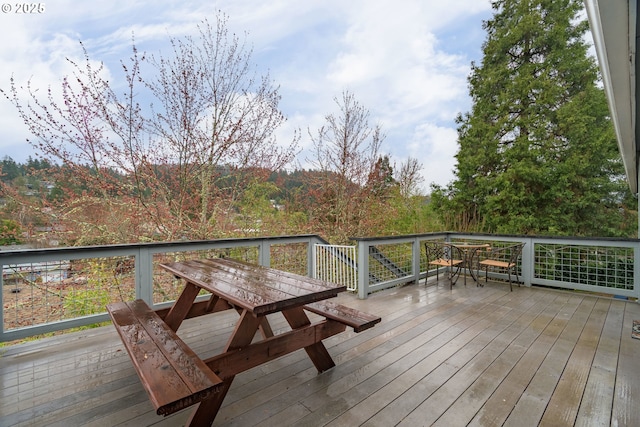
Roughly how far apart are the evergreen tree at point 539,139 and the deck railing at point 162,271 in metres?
2.65

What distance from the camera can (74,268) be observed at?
410 centimetres

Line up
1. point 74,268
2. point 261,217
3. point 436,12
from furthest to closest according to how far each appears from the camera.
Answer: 1. point 261,217
2. point 436,12
3. point 74,268

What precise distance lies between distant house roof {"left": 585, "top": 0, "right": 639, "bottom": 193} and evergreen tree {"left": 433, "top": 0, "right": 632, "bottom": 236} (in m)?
6.01

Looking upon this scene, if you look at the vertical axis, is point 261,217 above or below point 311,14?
below

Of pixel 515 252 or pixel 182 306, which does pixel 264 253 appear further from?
pixel 515 252

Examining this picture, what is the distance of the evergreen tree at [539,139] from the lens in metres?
7.63

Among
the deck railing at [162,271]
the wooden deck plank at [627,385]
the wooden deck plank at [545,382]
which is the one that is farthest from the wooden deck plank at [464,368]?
the deck railing at [162,271]

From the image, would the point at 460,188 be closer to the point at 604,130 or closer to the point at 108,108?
the point at 604,130

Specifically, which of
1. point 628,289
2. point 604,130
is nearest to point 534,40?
point 604,130

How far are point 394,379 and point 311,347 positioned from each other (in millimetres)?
617

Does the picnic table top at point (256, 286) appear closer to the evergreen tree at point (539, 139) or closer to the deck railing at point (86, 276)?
the deck railing at point (86, 276)

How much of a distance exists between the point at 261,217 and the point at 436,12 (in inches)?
206

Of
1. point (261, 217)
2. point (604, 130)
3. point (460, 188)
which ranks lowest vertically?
point (261, 217)

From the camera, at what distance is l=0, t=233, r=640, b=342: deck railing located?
284 centimetres
